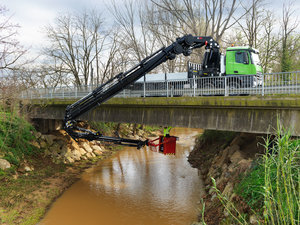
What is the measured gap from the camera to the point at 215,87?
33.6 ft

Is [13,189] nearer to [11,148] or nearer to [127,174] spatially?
[11,148]

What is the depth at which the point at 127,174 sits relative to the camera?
15.5 meters

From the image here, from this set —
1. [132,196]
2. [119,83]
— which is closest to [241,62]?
[119,83]

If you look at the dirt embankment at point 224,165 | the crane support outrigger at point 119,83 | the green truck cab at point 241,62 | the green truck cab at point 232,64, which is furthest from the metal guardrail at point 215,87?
the dirt embankment at point 224,165

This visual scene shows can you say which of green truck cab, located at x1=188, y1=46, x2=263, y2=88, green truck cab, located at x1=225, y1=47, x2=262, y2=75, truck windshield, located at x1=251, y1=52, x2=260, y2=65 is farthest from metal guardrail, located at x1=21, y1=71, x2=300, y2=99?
truck windshield, located at x1=251, y1=52, x2=260, y2=65

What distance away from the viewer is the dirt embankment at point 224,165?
7969mm

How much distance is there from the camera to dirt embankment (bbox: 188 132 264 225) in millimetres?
7969

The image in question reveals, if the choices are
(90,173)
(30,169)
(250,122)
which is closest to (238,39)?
(250,122)

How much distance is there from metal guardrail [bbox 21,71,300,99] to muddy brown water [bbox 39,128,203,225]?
544 cm

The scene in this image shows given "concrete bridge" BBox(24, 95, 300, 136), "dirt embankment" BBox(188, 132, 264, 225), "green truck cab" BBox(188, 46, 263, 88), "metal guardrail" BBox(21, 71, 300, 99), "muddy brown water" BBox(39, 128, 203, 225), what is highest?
"green truck cab" BBox(188, 46, 263, 88)

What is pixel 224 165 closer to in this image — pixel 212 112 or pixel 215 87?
pixel 212 112

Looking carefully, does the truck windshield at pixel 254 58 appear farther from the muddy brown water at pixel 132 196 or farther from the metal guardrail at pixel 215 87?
the muddy brown water at pixel 132 196

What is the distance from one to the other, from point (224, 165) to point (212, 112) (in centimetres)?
375

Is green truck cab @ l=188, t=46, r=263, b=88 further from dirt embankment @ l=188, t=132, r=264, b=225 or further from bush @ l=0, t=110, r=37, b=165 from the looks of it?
bush @ l=0, t=110, r=37, b=165
